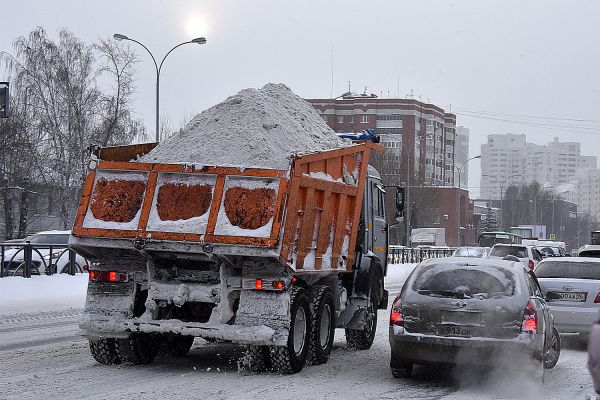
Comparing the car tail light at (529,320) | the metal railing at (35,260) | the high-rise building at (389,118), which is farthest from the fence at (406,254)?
the high-rise building at (389,118)

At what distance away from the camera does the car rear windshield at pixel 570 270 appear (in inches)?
574

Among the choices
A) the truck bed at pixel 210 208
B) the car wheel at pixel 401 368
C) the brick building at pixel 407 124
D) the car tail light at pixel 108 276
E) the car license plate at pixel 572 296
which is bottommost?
the car wheel at pixel 401 368

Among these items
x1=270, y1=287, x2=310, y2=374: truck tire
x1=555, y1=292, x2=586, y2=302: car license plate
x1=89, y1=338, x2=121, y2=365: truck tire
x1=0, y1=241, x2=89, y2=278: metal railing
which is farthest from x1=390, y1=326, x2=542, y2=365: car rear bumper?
x1=0, y1=241, x2=89, y2=278: metal railing

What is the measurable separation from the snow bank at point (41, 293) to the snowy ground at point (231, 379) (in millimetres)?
6239

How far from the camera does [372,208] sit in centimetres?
1355

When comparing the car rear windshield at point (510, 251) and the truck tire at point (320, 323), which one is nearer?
the truck tire at point (320, 323)

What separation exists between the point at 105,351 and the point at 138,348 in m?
0.39

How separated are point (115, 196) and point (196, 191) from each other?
938 millimetres

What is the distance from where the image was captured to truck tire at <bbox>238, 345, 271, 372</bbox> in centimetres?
1008

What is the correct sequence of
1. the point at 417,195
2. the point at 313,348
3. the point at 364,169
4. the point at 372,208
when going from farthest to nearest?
1. the point at 417,195
2. the point at 372,208
3. the point at 364,169
4. the point at 313,348

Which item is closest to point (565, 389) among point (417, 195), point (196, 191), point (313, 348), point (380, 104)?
point (313, 348)

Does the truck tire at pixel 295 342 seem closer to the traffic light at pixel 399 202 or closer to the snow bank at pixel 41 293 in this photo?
the traffic light at pixel 399 202

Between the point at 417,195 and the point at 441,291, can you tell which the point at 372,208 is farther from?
the point at 417,195

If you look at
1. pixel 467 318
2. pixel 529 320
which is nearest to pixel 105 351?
pixel 467 318
